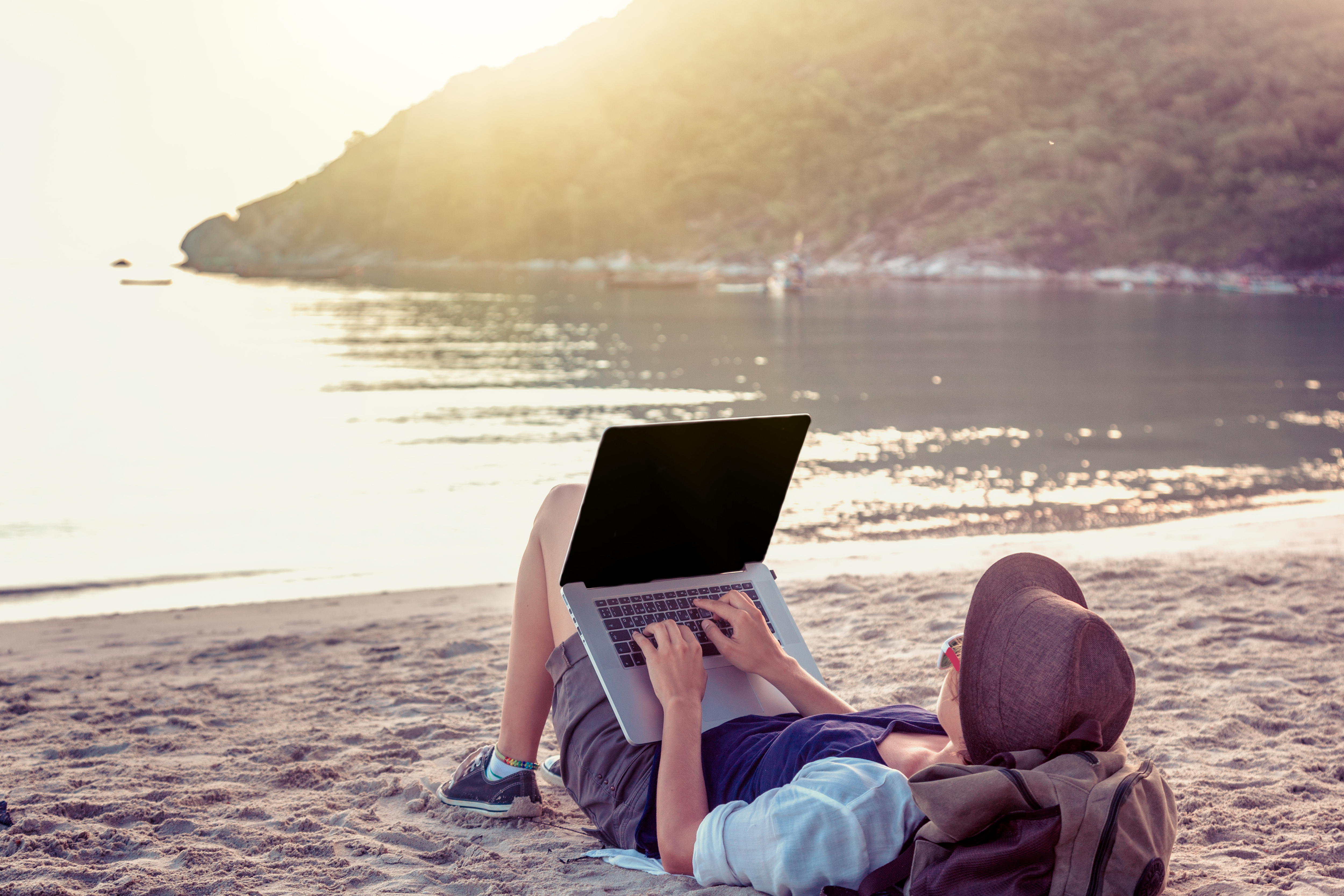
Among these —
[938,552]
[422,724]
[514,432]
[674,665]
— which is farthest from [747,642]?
[514,432]

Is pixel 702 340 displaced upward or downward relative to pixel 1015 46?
downward

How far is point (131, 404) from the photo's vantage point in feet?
63.9

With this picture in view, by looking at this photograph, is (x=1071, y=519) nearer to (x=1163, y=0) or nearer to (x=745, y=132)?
(x=745, y=132)

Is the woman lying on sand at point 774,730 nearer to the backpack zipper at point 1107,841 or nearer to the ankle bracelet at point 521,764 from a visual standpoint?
the ankle bracelet at point 521,764

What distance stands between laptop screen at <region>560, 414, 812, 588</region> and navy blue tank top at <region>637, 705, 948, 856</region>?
428 mm

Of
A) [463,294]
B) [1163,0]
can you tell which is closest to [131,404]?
[463,294]

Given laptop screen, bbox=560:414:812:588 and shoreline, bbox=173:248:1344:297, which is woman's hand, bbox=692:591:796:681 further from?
shoreline, bbox=173:248:1344:297

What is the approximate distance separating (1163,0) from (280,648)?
147m

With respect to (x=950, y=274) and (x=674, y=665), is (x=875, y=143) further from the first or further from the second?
(x=674, y=665)

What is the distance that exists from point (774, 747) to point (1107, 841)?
71cm

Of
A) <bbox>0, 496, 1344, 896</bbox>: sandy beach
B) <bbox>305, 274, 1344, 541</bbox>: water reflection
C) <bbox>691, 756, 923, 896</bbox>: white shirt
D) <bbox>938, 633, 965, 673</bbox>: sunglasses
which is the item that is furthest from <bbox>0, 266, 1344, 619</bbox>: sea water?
<bbox>938, 633, 965, 673</bbox>: sunglasses

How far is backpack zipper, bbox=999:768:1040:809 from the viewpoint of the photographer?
181 cm

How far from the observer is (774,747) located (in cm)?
233

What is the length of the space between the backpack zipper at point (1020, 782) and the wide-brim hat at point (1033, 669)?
0.25 ft
